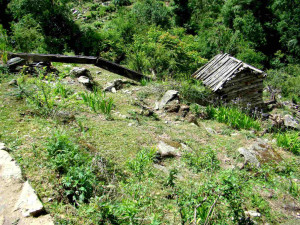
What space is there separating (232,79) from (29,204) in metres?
8.66

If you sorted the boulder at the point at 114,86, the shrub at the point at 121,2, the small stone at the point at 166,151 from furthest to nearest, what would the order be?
the shrub at the point at 121,2, the boulder at the point at 114,86, the small stone at the point at 166,151

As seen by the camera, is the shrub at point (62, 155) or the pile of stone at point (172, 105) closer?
the shrub at point (62, 155)

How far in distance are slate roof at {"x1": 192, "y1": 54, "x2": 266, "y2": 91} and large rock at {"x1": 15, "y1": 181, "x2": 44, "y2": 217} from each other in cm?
751

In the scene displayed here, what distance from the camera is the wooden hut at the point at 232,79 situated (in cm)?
900

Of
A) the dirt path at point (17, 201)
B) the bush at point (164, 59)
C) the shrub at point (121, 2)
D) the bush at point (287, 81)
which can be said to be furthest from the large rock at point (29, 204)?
the shrub at point (121, 2)

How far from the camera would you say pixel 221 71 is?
30.9 feet

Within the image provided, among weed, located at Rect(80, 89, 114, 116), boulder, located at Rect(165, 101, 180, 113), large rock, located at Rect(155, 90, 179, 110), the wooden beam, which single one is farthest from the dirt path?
large rock, located at Rect(155, 90, 179, 110)

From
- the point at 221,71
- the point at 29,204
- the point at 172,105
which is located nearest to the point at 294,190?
the point at 172,105

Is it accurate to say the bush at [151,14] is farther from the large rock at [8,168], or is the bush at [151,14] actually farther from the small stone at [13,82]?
the large rock at [8,168]

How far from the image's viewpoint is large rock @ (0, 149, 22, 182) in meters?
2.58

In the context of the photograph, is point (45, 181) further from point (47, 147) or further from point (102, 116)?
point (102, 116)

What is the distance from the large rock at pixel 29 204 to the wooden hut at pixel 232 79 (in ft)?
24.6

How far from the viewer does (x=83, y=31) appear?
13297mm

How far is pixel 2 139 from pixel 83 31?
1147cm
